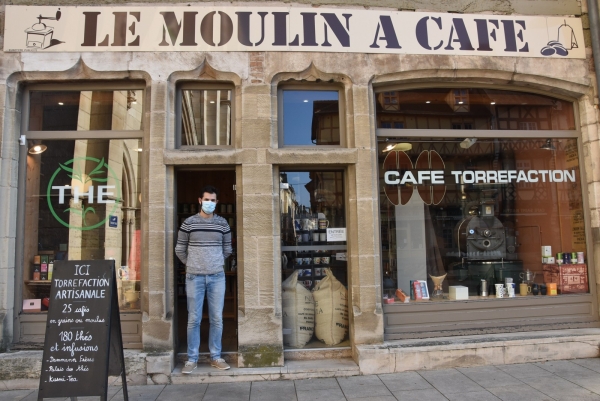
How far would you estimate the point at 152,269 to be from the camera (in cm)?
539

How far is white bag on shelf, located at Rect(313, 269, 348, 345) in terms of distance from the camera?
230 inches

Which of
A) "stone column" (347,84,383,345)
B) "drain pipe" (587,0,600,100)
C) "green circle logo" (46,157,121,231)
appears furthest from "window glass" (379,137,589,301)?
"green circle logo" (46,157,121,231)

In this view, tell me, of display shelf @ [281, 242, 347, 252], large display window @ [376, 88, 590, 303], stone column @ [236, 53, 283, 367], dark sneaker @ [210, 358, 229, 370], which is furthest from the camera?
large display window @ [376, 88, 590, 303]

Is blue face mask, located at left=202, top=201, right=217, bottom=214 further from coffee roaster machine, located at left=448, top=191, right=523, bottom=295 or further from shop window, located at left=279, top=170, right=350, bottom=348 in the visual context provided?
coffee roaster machine, located at left=448, top=191, right=523, bottom=295

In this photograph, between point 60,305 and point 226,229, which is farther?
point 226,229

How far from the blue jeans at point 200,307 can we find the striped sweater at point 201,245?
0.11 metres

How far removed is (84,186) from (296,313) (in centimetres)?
323

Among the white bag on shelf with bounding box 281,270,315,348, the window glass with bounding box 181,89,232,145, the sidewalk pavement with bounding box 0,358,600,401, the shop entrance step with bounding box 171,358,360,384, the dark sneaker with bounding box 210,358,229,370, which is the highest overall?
the window glass with bounding box 181,89,232,145

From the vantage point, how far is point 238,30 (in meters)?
5.75

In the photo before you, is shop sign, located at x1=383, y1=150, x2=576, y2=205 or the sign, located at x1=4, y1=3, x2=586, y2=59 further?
shop sign, located at x1=383, y1=150, x2=576, y2=205

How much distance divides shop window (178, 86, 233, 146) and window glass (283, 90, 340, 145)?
0.77 meters

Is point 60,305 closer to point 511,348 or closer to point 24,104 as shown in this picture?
point 24,104

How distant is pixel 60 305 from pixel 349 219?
3394 millimetres

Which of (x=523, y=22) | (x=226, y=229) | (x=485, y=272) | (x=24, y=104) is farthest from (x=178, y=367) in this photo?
(x=523, y=22)
